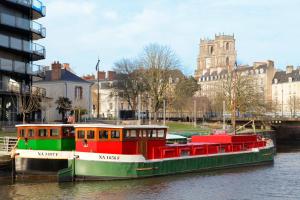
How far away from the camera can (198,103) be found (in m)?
101

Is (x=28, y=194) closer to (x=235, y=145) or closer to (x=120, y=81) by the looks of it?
(x=235, y=145)

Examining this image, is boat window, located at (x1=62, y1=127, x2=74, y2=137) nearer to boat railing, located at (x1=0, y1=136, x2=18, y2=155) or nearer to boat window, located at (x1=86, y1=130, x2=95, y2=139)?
boat window, located at (x1=86, y1=130, x2=95, y2=139)

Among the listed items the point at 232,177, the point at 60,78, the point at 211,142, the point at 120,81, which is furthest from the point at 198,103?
the point at 232,177

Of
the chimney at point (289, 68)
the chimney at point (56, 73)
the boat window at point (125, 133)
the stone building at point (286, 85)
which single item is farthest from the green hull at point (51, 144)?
the chimney at point (289, 68)

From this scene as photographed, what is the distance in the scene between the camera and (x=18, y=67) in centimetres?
5056

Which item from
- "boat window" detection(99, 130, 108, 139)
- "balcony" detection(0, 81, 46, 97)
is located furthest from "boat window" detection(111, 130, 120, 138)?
"balcony" detection(0, 81, 46, 97)

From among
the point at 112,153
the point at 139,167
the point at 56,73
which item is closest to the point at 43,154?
the point at 112,153

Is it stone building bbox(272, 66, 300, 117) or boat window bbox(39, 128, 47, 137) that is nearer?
boat window bbox(39, 128, 47, 137)

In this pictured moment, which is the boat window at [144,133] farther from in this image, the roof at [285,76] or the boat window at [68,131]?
the roof at [285,76]

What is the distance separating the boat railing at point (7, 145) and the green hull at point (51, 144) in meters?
1.43

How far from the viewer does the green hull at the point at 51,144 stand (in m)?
30.5

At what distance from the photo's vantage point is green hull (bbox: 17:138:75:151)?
30.5 metres

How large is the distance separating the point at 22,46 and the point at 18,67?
2.28 m

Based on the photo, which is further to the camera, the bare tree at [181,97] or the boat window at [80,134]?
the bare tree at [181,97]
